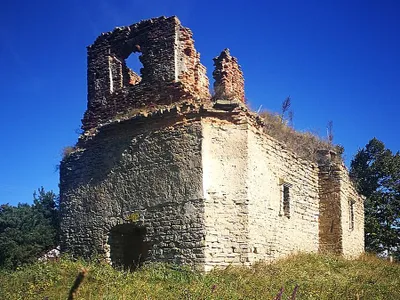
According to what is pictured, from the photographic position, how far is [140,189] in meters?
10.3

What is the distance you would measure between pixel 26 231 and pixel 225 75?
8.47 meters

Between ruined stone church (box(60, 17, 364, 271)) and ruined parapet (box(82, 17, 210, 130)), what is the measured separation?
0.03 m

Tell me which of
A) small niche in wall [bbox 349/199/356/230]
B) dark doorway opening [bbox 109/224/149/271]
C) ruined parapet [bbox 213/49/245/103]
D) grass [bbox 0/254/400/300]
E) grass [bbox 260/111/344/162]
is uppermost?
ruined parapet [bbox 213/49/245/103]

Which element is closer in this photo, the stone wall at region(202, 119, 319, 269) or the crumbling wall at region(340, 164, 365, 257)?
the stone wall at region(202, 119, 319, 269)

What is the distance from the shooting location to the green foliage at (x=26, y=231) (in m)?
13.8

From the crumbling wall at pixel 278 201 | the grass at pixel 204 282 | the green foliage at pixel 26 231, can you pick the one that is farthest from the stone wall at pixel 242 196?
the green foliage at pixel 26 231

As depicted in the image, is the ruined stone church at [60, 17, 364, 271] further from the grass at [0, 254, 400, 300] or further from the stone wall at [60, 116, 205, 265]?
the grass at [0, 254, 400, 300]

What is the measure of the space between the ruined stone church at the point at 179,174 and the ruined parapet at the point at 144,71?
30 mm

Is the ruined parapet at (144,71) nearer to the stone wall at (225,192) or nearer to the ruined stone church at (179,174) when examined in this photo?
the ruined stone church at (179,174)

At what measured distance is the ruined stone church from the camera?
9.45 metres

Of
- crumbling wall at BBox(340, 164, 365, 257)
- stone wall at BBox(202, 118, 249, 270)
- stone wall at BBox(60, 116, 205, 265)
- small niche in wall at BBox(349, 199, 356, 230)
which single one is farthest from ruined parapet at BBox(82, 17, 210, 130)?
small niche in wall at BBox(349, 199, 356, 230)

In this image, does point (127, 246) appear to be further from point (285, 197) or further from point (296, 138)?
point (296, 138)

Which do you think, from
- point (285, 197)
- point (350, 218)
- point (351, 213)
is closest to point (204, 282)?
point (285, 197)

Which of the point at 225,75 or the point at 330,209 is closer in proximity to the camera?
the point at 225,75
